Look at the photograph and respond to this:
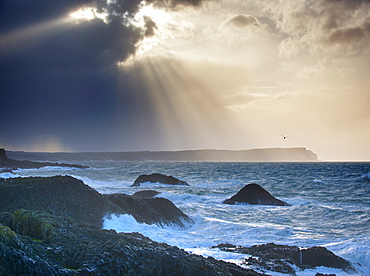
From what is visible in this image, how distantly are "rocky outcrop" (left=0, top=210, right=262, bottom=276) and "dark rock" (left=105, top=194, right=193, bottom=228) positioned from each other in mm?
6788

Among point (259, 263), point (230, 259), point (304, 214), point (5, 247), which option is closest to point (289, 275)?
point (259, 263)

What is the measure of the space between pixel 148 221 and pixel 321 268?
740 cm

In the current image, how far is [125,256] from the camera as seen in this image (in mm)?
6285

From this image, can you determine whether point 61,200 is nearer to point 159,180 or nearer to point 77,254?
point 77,254

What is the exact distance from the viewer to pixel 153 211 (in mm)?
15789

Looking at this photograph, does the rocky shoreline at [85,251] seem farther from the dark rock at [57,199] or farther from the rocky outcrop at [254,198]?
the rocky outcrop at [254,198]

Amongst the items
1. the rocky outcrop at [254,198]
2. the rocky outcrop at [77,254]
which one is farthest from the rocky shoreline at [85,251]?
the rocky outcrop at [254,198]

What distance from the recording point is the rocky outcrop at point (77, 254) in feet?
17.5

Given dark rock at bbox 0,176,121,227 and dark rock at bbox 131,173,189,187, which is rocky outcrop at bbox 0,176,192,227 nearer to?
dark rock at bbox 0,176,121,227

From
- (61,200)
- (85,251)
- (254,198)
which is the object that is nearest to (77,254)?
(85,251)

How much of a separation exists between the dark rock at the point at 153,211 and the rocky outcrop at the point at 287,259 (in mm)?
4524

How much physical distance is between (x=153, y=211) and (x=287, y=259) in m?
7.53

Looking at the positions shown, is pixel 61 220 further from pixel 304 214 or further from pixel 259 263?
pixel 304 214

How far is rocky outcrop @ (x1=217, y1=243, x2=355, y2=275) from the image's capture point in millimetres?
9070
